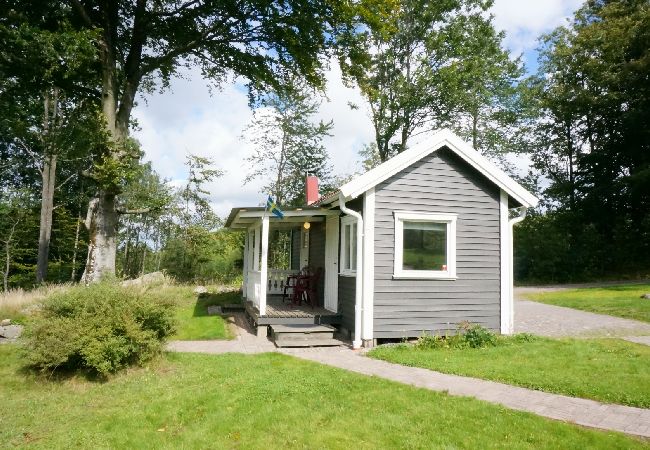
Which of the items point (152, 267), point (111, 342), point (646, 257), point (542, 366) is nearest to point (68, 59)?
point (111, 342)

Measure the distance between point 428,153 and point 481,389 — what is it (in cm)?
509

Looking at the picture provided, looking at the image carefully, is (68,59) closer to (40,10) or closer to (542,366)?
(40,10)

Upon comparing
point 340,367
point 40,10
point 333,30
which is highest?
point 333,30

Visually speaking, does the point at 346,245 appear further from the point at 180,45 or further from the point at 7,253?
the point at 7,253

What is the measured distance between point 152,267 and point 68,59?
2055 centimetres

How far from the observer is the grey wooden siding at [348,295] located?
9672 mm

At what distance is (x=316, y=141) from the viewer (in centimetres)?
2819

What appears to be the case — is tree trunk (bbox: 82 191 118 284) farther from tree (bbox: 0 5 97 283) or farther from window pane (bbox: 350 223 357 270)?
window pane (bbox: 350 223 357 270)

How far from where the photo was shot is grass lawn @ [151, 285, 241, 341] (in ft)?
25.8

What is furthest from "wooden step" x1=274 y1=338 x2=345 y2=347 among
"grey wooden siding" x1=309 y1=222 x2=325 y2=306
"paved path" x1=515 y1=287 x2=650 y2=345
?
"paved path" x1=515 y1=287 x2=650 y2=345

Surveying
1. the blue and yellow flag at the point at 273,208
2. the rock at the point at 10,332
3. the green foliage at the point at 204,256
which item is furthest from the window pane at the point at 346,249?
the green foliage at the point at 204,256

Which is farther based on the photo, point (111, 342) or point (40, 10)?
point (40, 10)

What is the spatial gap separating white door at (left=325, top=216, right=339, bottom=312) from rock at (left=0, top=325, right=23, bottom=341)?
6.77 metres

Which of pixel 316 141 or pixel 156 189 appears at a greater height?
pixel 316 141
